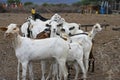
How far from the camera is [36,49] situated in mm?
9266

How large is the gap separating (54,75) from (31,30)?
340 centimetres

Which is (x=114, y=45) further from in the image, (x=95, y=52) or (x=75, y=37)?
(x=75, y=37)

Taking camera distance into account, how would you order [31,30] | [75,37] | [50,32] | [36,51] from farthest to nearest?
[31,30] < [50,32] < [75,37] < [36,51]

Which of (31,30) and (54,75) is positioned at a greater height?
(31,30)

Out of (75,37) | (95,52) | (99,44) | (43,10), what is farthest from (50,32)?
(43,10)

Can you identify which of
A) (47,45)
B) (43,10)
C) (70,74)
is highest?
(43,10)

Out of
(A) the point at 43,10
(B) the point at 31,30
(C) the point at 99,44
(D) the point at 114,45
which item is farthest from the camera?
(A) the point at 43,10

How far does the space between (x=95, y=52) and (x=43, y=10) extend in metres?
29.3

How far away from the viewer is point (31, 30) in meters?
13.3

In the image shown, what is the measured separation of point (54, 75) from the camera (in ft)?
33.3

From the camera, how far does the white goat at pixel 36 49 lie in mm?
9242

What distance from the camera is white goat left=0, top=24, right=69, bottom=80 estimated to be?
9.24 metres

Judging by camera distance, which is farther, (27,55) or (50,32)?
(50,32)

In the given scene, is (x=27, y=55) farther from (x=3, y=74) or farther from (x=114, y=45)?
(x=114, y=45)
